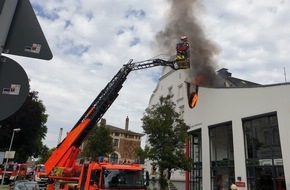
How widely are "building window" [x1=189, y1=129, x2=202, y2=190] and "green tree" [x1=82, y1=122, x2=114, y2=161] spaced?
10.4 metres

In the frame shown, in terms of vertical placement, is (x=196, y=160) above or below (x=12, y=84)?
above

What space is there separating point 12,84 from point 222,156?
2278cm

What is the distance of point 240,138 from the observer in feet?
69.1

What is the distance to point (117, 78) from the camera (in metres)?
17.7

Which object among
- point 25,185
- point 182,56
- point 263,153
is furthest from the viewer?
point 263,153

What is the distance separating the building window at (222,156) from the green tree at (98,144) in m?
13.1

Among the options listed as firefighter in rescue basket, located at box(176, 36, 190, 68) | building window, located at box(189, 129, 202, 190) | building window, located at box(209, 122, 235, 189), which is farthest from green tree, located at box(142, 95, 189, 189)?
firefighter in rescue basket, located at box(176, 36, 190, 68)

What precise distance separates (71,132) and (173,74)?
18.1 metres

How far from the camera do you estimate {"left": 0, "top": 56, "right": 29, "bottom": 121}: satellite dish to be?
7.33 feet

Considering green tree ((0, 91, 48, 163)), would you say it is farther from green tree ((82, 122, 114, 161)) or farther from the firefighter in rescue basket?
the firefighter in rescue basket

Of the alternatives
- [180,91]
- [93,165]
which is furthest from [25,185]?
[180,91]

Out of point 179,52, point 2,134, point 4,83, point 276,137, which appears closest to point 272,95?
point 276,137

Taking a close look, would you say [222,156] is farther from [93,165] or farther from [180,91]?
[93,165]

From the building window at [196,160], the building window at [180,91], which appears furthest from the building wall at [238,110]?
the building window at [180,91]
